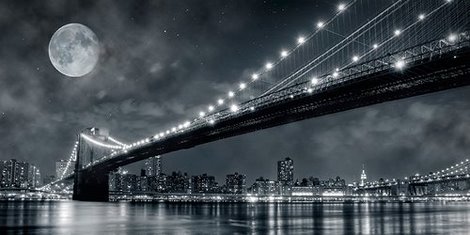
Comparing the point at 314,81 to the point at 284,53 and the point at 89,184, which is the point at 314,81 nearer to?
the point at 284,53

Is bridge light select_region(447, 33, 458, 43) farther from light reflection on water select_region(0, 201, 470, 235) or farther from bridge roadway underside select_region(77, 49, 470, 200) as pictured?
light reflection on water select_region(0, 201, 470, 235)

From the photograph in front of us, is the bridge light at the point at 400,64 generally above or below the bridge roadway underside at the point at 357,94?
above

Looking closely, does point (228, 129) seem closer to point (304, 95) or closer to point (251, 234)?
point (304, 95)

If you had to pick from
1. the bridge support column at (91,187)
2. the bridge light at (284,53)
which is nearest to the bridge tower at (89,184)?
the bridge support column at (91,187)

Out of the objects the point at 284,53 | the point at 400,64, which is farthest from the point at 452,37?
the point at 284,53

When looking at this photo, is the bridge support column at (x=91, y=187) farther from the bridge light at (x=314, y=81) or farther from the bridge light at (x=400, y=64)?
the bridge light at (x=400, y=64)

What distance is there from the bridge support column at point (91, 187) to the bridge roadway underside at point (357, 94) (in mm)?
27650

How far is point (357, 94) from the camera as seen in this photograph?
36.2m

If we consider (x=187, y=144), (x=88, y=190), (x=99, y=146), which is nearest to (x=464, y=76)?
(x=187, y=144)

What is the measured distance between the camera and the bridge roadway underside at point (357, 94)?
30.2 meters

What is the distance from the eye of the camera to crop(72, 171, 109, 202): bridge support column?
76.9 meters

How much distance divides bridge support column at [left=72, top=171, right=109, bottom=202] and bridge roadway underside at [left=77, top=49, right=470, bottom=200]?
27650 millimetres

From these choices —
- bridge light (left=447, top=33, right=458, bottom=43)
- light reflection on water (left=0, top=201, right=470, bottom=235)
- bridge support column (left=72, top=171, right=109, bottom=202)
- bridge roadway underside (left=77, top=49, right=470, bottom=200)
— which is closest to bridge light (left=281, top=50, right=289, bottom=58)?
bridge roadway underside (left=77, top=49, right=470, bottom=200)

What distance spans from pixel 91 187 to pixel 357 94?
53.4m
